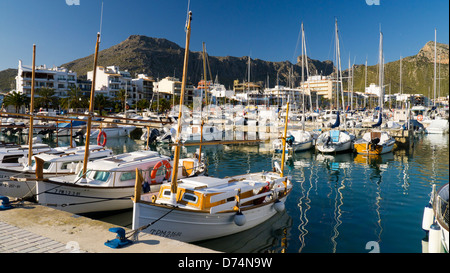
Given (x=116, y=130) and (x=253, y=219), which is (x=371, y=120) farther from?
(x=253, y=219)

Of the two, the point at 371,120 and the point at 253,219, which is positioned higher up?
the point at 371,120

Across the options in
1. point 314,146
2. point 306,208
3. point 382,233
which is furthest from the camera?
point 314,146

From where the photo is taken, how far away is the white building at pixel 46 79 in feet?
317

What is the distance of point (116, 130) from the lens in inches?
2483

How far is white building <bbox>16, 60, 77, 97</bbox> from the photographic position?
9655 cm

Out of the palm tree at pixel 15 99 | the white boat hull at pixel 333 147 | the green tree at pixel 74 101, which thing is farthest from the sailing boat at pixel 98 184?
the green tree at pixel 74 101

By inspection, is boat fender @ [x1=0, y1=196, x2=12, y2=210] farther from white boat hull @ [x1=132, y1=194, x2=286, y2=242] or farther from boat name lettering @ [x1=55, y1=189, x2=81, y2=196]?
white boat hull @ [x1=132, y1=194, x2=286, y2=242]

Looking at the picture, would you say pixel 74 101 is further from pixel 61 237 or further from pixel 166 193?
pixel 61 237

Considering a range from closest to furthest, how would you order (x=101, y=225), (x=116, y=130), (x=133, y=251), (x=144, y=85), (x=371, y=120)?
(x=133, y=251) < (x=101, y=225) < (x=116, y=130) < (x=371, y=120) < (x=144, y=85)

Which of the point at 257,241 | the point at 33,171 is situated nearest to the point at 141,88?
the point at 33,171

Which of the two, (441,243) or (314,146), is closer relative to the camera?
(441,243)

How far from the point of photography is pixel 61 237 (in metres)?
9.53
